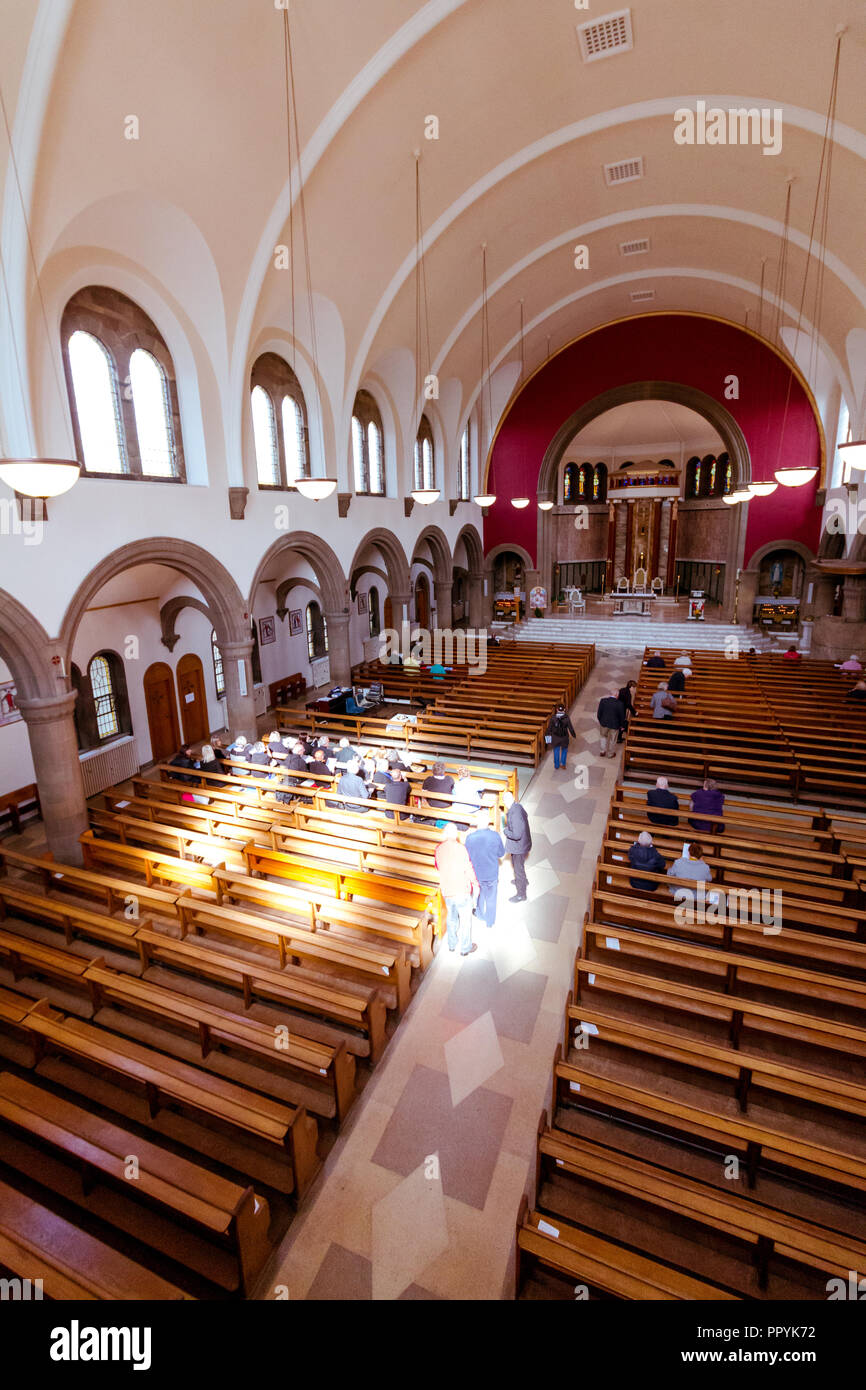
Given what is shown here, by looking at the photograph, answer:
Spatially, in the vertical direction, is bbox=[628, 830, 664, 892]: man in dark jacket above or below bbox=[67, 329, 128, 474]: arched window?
below

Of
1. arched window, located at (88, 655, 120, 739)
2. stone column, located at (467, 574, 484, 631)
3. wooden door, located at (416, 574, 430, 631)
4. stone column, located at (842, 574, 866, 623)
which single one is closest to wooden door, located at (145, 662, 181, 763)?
arched window, located at (88, 655, 120, 739)

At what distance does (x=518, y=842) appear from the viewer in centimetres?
691

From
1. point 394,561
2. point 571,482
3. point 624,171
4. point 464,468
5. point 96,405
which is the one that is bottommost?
point 394,561

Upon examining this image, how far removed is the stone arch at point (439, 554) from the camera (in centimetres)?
2069

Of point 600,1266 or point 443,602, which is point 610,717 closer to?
point 600,1266

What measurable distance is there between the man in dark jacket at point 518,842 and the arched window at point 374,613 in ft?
50.2

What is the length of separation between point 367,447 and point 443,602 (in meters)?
6.74

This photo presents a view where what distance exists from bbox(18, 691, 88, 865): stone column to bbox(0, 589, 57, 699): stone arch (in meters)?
0.15

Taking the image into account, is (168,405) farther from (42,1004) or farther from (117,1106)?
(117,1106)

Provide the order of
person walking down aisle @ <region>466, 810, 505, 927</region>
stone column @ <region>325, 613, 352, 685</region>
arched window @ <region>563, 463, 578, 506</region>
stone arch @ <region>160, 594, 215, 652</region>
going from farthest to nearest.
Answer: arched window @ <region>563, 463, 578, 506</region> → stone column @ <region>325, 613, 352, 685</region> → stone arch @ <region>160, 594, 215, 652</region> → person walking down aisle @ <region>466, 810, 505, 927</region>

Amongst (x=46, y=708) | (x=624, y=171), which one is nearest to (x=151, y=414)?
(x=46, y=708)

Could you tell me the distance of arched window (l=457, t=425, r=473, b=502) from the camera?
73.7ft

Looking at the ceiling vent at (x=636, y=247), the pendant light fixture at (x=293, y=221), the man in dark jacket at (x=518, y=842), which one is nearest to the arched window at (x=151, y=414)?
the pendant light fixture at (x=293, y=221)

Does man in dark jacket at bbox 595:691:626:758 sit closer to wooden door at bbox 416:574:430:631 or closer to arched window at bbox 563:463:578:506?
wooden door at bbox 416:574:430:631
